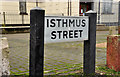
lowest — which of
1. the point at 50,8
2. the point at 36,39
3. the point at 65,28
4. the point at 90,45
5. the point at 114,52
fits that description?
the point at 114,52

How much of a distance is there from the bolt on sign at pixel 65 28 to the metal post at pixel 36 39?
151 millimetres

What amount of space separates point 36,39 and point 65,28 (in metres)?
0.69

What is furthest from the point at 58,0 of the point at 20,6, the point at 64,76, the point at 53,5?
the point at 64,76

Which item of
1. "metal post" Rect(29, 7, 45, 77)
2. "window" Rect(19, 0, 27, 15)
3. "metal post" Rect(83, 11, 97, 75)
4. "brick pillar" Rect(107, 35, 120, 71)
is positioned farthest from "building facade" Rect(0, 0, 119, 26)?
"metal post" Rect(29, 7, 45, 77)

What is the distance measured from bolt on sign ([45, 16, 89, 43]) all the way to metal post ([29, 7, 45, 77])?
0.49ft

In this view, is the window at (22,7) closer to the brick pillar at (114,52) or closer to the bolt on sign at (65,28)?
the brick pillar at (114,52)

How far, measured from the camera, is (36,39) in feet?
10.2

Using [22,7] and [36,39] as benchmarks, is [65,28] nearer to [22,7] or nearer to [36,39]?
[36,39]

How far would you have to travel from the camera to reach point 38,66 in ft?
10.4

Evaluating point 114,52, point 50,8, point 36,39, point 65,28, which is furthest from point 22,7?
point 36,39

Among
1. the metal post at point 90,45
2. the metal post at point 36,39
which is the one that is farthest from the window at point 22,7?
the metal post at point 36,39

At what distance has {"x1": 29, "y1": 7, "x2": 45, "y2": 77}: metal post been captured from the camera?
10.1 ft

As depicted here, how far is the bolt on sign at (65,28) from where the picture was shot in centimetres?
331

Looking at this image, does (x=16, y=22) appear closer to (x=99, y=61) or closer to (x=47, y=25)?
(x=99, y=61)
